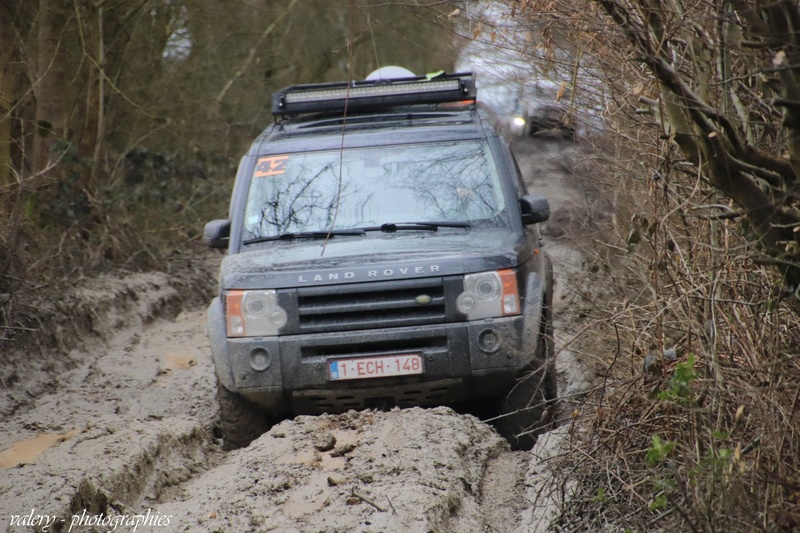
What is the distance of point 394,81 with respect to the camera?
7547 mm

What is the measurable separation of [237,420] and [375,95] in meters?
2.72

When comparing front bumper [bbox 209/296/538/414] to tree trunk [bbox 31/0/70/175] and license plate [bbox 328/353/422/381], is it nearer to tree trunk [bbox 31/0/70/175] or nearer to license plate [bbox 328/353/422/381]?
license plate [bbox 328/353/422/381]

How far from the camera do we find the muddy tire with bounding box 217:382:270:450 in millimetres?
6070

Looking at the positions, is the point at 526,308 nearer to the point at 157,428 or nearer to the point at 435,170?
the point at 435,170

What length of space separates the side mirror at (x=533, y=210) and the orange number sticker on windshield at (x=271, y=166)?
5.47 feet

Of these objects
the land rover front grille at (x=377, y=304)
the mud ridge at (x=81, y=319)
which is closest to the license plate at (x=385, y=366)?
the land rover front grille at (x=377, y=304)

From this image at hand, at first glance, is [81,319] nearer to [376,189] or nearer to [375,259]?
[376,189]

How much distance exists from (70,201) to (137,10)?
2951 millimetres

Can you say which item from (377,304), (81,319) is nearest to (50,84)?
(81,319)

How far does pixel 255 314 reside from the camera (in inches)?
229

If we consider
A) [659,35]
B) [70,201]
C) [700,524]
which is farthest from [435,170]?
[70,201]

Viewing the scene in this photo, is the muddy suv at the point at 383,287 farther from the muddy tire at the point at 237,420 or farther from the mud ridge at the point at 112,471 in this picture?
the mud ridge at the point at 112,471

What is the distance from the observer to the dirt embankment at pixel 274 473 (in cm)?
452

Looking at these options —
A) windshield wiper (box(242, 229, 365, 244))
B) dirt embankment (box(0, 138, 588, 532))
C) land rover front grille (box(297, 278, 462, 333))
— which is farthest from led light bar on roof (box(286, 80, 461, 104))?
dirt embankment (box(0, 138, 588, 532))
